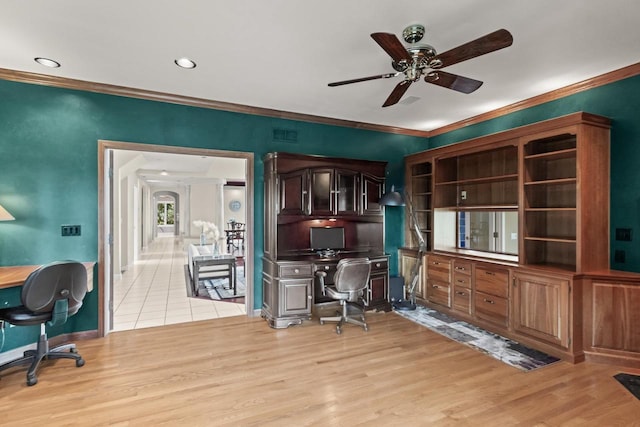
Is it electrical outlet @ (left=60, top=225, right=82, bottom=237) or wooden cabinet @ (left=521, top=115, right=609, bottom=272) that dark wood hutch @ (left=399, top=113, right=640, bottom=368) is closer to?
wooden cabinet @ (left=521, top=115, right=609, bottom=272)

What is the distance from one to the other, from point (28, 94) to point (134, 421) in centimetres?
344

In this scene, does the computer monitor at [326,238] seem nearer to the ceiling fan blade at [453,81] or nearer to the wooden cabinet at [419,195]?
the wooden cabinet at [419,195]

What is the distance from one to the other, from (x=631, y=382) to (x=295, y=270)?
10.9 ft

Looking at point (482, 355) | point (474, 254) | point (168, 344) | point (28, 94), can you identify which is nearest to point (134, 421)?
point (168, 344)

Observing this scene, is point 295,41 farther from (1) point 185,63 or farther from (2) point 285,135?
(2) point 285,135

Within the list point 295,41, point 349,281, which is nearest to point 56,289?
point 349,281

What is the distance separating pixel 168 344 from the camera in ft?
11.5

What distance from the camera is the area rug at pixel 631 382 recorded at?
8.54 ft

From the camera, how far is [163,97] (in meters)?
3.89

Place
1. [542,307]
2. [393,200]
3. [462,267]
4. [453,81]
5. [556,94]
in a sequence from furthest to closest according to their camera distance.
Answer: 1. [393,200]
2. [462,267]
3. [556,94]
4. [542,307]
5. [453,81]

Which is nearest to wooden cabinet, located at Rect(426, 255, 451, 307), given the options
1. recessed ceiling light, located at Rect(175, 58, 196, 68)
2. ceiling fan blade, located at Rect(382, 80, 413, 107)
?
ceiling fan blade, located at Rect(382, 80, 413, 107)

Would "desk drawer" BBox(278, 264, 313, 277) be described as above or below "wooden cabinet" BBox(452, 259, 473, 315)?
above

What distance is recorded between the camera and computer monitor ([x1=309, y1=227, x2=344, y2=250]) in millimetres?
4744

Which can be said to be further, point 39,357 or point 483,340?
point 483,340
